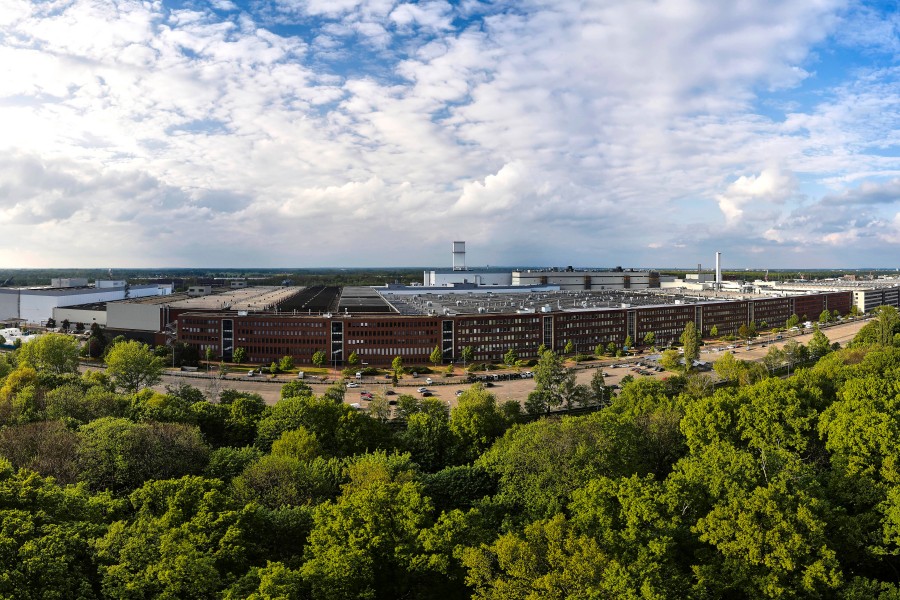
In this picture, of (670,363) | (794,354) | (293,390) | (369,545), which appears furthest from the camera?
(670,363)

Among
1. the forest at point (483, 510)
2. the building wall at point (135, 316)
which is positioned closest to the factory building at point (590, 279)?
the building wall at point (135, 316)

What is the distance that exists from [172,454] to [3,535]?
768 cm

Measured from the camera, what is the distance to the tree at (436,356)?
187 ft

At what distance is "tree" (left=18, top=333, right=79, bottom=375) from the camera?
46625 millimetres

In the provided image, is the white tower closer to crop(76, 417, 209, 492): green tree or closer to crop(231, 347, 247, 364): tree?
crop(231, 347, 247, 364): tree

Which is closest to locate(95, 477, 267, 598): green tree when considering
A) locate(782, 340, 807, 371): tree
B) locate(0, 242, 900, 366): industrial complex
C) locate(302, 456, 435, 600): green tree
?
locate(302, 456, 435, 600): green tree

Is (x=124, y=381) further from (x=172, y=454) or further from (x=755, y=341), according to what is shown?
(x=755, y=341)

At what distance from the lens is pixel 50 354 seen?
46.8m

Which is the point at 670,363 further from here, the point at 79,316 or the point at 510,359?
the point at 79,316

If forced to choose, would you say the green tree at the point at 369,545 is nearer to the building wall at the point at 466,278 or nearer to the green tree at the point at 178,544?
the green tree at the point at 178,544

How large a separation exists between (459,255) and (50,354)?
97.3m

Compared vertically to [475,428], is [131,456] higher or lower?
higher

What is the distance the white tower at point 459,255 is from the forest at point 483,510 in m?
110

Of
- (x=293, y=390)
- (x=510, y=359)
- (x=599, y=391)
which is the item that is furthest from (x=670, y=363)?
(x=293, y=390)
